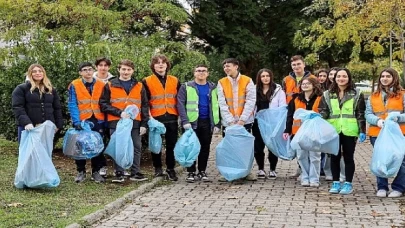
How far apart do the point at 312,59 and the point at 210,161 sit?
961 centimetres

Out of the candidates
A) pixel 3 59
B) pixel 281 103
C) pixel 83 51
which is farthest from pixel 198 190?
pixel 3 59

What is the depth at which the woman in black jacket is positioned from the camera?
24.9 ft

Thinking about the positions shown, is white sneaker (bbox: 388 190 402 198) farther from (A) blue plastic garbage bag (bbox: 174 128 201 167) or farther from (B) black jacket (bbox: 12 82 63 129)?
(B) black jacket (bbox: 12 82 63 129)

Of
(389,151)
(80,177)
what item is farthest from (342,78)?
(80,177)

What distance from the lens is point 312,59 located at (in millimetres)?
19734

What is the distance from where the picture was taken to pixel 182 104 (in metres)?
8.41

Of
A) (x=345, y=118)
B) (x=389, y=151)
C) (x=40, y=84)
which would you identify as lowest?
(x=389, y=151)

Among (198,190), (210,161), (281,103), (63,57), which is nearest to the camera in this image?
(198,190)

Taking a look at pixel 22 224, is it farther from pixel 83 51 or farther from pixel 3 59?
pixel 3 59

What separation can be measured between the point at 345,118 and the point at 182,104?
231 cm

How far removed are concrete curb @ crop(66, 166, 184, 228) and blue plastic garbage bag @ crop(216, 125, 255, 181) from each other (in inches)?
40.2

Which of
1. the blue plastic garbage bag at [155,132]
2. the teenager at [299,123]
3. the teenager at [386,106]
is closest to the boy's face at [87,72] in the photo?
the blue plastic garbage bag at [155,132]

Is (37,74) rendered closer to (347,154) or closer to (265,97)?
(265,97)

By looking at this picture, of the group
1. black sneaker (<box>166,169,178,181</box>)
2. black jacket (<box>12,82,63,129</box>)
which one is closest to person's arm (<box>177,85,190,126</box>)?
black sneaker (<box>166,169,178,181</box>)
